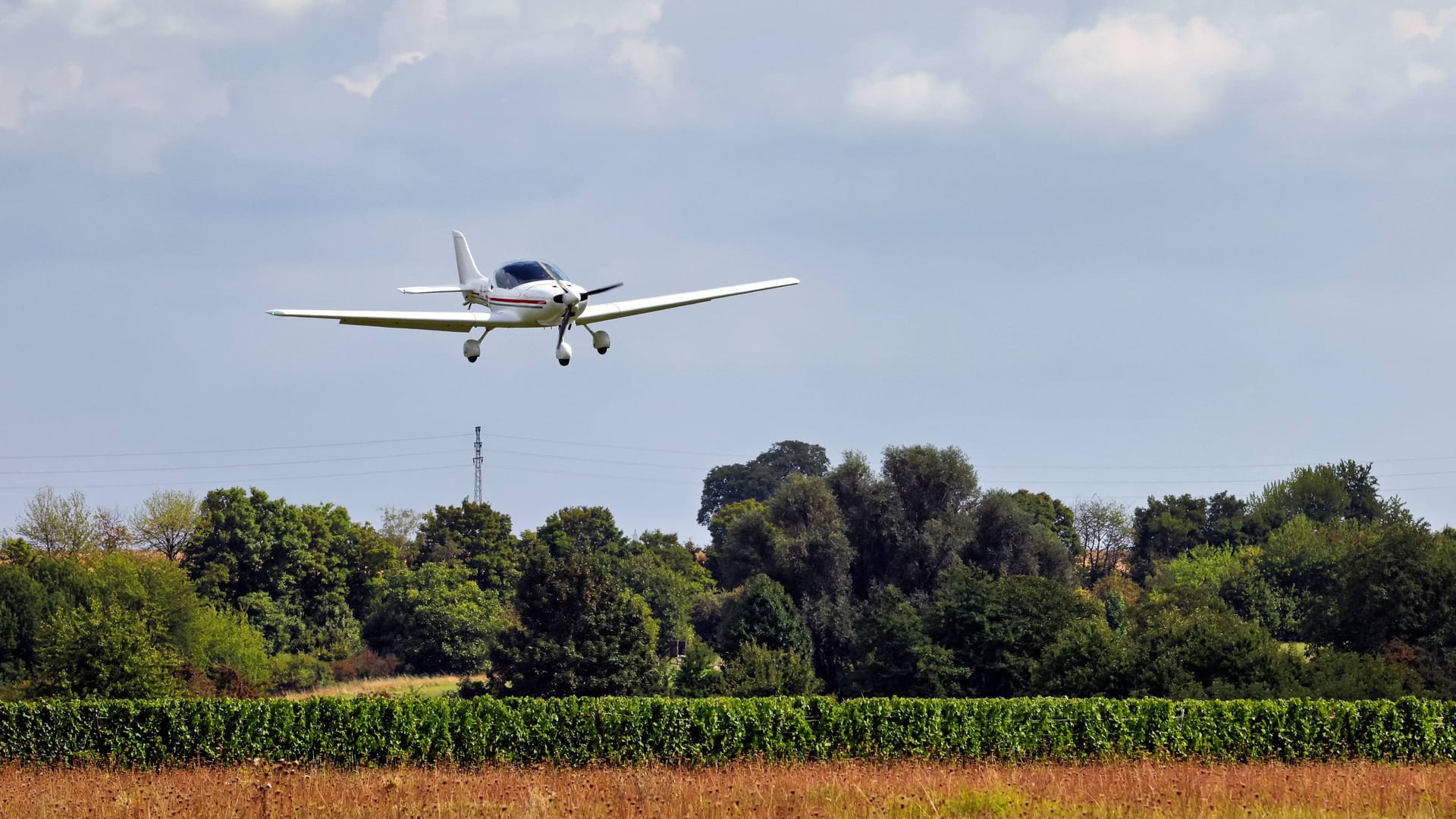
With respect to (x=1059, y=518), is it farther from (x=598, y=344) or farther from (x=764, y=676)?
(x=598, y=344)

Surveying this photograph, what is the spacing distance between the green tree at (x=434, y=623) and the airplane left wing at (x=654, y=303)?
196 feet

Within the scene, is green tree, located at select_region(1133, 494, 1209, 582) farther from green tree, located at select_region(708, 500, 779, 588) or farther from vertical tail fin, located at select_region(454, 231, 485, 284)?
vertical tail fin, located at select_region(454, 231, 485, 284)

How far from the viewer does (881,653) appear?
237ft

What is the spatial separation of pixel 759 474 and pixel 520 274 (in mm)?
159042

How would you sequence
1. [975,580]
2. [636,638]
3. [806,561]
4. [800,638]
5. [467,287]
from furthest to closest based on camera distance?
[806,561]
[800,638]
[975,580]
[636,638]
[467,287]

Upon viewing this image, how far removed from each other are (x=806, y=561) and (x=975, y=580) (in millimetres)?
18377

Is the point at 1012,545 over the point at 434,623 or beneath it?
over

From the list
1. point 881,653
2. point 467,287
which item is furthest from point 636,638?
point 467,287

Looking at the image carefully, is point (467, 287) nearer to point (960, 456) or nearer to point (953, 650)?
point (953, 650)

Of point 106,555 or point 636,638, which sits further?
Answer: point 106,555

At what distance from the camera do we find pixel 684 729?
36531 mm

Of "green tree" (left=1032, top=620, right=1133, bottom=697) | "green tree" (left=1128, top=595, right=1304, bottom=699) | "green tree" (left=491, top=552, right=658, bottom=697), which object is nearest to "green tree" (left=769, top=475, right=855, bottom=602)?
"green tree" (left=491, top=552, right=658, bottom=697)


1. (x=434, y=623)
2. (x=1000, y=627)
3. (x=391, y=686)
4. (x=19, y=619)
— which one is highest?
(x=1000, y=627)

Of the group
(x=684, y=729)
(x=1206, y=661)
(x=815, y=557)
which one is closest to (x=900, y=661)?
(x=815, y=557)
